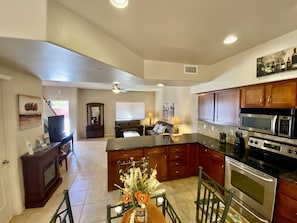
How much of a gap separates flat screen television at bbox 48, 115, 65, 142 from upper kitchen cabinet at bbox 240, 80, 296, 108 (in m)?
5.08

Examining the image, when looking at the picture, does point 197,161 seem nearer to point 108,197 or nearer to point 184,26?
point 108,197

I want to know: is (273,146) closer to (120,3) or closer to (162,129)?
(120,3)

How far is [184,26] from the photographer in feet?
5.89

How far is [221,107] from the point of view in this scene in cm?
316

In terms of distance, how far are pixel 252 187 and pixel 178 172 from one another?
5.35ft

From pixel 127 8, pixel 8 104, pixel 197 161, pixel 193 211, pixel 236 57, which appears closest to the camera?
pixel 127 8

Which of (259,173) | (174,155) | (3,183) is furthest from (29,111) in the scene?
(259,173)

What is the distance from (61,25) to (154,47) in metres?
1.44

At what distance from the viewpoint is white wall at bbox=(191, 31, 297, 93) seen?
2.09 meters

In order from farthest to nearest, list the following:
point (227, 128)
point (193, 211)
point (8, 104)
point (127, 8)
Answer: point (227, 128) → point (193, 211) → point (8, 104) → point (127, 8)

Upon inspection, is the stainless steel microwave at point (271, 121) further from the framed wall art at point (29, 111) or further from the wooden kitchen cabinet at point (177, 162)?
the framed wall art at point (29, 111)

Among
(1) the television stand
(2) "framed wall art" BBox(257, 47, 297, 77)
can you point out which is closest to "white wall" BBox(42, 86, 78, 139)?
(1) the television stand

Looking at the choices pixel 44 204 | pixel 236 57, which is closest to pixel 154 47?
pixel 236 57

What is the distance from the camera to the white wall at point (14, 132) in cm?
231
